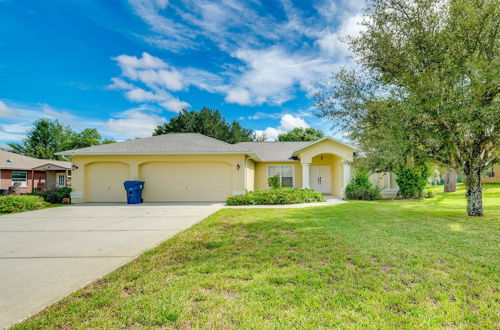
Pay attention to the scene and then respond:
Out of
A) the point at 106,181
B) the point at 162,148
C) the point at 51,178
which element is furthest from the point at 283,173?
the point at 51,178

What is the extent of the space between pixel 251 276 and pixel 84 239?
4622 millimetres

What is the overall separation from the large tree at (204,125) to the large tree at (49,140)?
22.0 meters

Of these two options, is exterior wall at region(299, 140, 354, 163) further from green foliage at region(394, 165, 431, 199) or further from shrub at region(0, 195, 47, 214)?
shrub at region(0, 195, 47, 214)

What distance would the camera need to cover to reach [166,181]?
1385 centimetres

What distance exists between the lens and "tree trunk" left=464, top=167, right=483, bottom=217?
24.9 feet

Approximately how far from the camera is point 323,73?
916 centimetres

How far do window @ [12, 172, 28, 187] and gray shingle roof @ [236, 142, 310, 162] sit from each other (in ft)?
71.1

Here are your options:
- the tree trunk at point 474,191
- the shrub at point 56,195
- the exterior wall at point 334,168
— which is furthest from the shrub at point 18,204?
the tree trunk at point 474,191

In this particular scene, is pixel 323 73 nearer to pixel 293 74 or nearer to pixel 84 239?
pixel 293 74

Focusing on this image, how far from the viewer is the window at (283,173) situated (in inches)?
663

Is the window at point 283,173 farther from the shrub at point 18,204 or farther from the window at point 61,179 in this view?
the window at point 61,179

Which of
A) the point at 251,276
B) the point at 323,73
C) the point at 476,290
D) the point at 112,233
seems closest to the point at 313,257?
the point at 251,276

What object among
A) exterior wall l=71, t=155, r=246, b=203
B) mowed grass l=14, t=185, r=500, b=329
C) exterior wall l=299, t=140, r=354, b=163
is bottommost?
mowed grass l=14, t=185, r=500, b=329

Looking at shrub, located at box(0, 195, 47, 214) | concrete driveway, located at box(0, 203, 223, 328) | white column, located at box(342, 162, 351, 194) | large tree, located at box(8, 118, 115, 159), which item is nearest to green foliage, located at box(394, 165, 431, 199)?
white column, located at box(342, 162, 351, 194)
